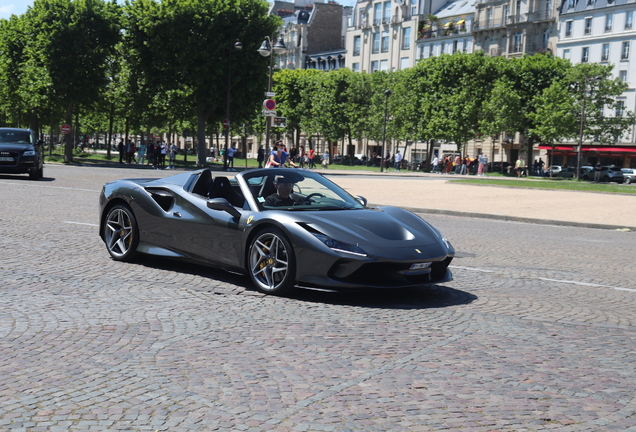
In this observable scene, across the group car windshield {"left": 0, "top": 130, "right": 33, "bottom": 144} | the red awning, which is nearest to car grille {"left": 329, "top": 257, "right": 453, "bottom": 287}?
car windshield {"left": 0, "top": 130, "right": 33, "bottom": 144}

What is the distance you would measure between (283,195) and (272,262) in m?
0.82

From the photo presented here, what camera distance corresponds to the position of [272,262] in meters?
7.01

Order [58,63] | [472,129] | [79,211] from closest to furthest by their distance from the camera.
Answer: [79,211] < [58,63] < [472,129]

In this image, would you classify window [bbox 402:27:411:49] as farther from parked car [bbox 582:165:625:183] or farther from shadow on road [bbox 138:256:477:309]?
shadow on road [bbox 138:256:477:309]

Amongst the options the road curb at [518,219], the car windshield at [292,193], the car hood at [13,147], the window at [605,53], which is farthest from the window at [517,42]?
the car windshield at [292,193]

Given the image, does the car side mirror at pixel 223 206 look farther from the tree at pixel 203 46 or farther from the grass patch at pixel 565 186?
the tree at pixel 203 46

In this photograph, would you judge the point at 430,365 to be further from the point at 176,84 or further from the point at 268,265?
the point at 176,84

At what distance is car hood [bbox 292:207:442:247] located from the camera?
263 inches

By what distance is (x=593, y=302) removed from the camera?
729 centimetres

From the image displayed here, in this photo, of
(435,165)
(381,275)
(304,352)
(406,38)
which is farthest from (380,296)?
(406,38)

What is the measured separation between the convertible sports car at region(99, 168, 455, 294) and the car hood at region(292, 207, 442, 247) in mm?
10

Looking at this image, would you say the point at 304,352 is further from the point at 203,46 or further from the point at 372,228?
the point at 203,46

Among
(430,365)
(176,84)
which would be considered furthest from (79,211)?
(176,84)

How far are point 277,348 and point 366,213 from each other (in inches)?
100.0
